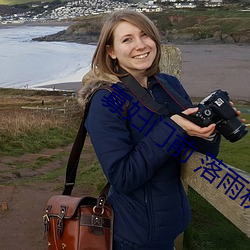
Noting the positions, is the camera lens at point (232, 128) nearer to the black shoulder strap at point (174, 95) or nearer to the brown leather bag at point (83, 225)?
the black shoulder strap at point (174, 95)

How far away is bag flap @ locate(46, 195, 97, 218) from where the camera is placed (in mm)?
2191

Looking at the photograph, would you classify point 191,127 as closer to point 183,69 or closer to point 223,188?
point 223,188

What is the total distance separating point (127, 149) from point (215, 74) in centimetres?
3219

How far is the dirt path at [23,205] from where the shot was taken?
455 cm

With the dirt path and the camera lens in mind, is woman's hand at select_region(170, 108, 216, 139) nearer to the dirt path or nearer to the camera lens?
the camera lens

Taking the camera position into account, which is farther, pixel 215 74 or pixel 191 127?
pixel 215 74

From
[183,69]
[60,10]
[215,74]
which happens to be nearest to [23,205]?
[215,74]

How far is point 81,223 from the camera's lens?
215 centimetres

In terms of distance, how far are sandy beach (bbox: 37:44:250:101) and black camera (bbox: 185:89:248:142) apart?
23630 mm

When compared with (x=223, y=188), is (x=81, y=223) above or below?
below

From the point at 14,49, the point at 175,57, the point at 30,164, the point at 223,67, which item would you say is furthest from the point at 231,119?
the point at 14,49

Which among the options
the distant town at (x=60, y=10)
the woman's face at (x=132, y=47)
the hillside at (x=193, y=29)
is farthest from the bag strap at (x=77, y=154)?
the distant town at (x=60, y=10)

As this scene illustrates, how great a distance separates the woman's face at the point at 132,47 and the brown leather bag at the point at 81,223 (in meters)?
0.30

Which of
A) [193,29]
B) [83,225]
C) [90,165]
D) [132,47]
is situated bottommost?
[193,29]
